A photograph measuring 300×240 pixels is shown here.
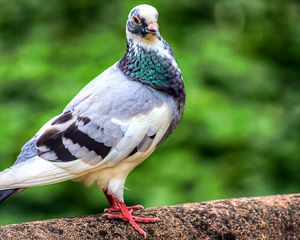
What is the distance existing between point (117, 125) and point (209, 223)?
1.68 feet

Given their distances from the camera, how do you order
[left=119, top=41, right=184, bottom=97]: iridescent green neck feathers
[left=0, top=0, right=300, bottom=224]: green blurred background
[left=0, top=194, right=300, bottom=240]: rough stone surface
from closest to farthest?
[left=0, top=194, right=300, bottom=240]: rough stone surface → [left=119, top=41, right=184, bottom=97]: iridescent green neck feathers → [left=0, top=0, right=300, bottom=224]: green blurred background

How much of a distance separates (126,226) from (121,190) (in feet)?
0.43

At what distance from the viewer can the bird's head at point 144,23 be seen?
344 centimetres

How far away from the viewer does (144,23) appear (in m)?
3.46

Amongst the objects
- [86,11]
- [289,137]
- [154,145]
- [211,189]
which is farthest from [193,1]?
[154,145]

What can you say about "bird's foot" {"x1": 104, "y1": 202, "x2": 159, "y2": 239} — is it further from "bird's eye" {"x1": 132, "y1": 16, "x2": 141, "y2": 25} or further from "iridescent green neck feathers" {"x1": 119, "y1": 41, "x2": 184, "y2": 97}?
"bird's eye" {"x1": 132, "y1": 16, "x2": 141, "y2": 25}

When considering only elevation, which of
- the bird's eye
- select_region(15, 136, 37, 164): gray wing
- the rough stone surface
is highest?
the bird's eye

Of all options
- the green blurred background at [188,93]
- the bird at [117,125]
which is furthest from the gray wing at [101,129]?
the green blurred background at [188,93]

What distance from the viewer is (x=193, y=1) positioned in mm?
6121

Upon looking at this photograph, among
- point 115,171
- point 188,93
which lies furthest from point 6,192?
point 188,93

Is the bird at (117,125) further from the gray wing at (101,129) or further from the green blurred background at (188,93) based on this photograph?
the green blurred background at (188,93)

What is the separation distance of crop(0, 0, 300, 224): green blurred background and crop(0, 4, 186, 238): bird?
1.03 meters

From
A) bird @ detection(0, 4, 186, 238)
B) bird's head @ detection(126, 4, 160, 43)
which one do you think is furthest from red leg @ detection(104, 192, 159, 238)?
bird's head @ detection(126, 4, 160, 43)

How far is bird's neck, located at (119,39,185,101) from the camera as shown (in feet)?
11.7
